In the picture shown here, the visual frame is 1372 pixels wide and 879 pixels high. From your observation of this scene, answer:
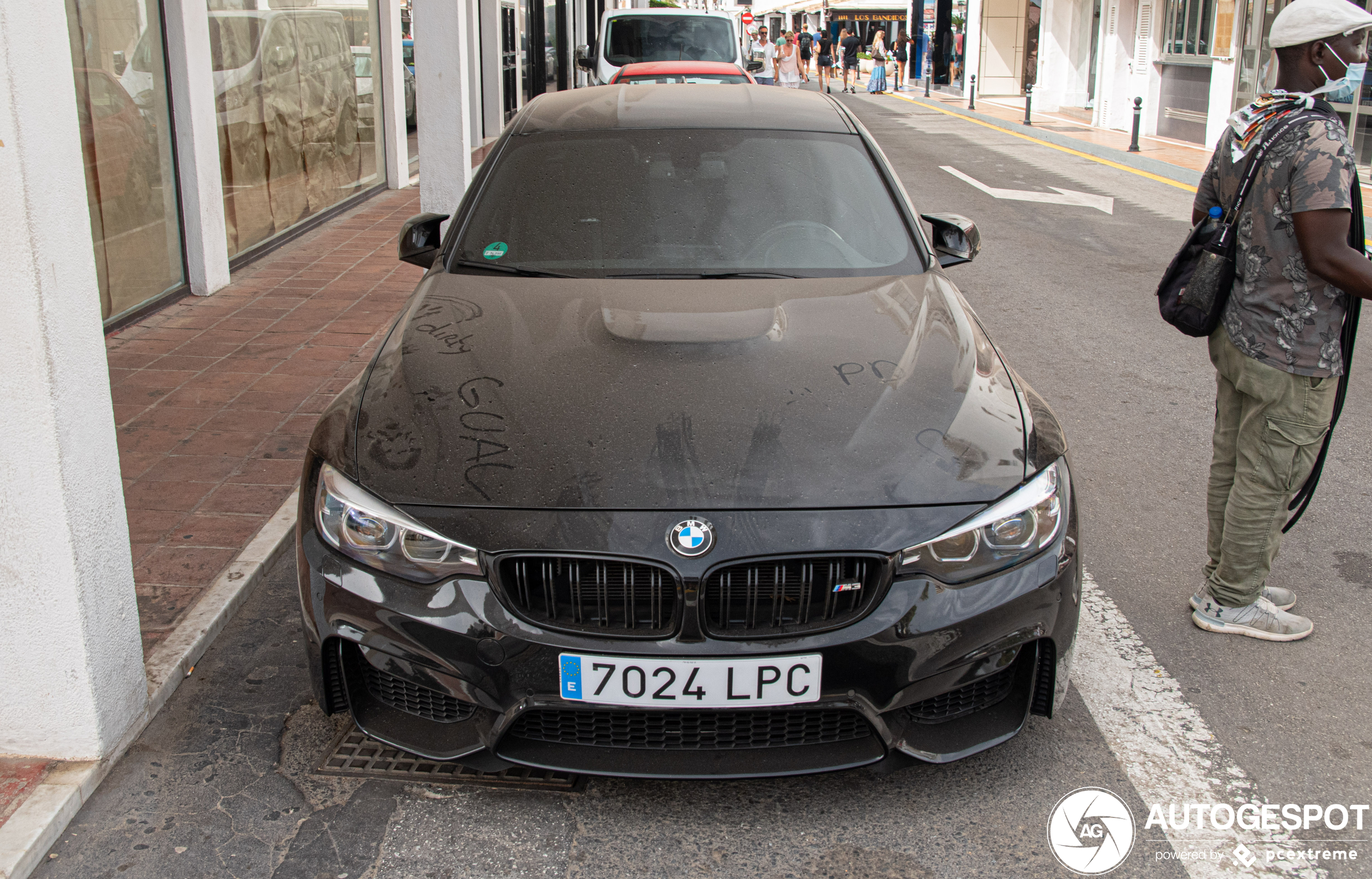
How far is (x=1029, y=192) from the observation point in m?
14.0

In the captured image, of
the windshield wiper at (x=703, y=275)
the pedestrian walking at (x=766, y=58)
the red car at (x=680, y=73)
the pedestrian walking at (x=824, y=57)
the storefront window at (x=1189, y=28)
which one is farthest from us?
the pedestrian walking at (x=824, y=57)

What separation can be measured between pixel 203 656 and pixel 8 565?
33.3 inches

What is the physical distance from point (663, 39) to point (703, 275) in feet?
42.0

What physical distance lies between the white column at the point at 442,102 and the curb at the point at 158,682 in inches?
214

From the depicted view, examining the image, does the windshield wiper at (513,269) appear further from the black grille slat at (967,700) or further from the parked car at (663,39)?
the parked car at (663,39)

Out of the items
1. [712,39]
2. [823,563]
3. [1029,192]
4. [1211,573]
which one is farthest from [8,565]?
[712,39]

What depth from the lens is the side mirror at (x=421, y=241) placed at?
13.3 ft

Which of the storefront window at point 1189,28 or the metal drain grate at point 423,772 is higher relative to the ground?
the storefront window at point 1189,28

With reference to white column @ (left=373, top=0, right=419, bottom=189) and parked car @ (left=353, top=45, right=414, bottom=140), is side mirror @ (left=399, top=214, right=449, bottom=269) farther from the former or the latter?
white column @ (left=373, top=0, right=419, bottom=189)

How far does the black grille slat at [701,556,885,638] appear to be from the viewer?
8.18 ft

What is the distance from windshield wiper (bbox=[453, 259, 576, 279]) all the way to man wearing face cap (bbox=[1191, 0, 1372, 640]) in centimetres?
196

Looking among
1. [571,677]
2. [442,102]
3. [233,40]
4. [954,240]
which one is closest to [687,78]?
[442,102]

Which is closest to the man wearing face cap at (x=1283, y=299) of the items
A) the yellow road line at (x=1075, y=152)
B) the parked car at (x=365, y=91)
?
the parked car at (x=365, y=91)

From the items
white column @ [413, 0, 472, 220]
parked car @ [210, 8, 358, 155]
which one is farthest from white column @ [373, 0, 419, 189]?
white column @ [413, 0, 472, 220]
